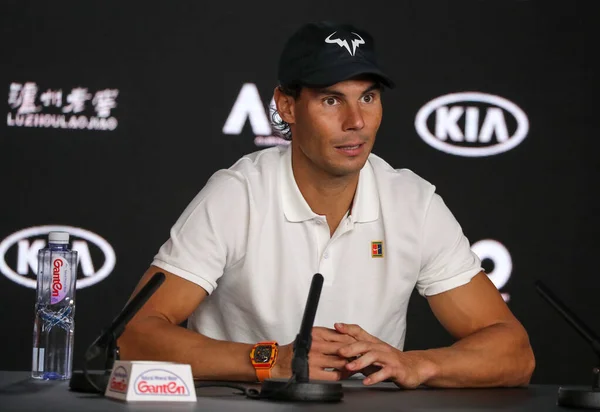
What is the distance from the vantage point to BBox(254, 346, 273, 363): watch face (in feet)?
6.09

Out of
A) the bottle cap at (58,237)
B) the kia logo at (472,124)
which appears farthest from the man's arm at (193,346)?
the kia logo at (472,124)

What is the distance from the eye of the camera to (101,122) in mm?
3270

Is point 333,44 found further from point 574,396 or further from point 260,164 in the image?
point 574,396

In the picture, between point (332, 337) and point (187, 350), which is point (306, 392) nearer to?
point (332, 337)

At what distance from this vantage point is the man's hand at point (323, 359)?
1837 mm

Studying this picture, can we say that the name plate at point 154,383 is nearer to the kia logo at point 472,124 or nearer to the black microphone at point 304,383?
the black microphone at point 304,383

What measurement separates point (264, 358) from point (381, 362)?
206 mm

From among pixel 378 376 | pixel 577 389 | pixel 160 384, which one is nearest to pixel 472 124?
pixel 378 376

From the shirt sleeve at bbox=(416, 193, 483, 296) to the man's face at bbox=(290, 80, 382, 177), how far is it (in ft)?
0.72

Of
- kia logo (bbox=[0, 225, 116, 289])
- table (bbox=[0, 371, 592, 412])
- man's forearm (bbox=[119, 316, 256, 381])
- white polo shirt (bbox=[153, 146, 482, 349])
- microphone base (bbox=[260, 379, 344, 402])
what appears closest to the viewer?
table (bbox=[0, 371, 592, 412])

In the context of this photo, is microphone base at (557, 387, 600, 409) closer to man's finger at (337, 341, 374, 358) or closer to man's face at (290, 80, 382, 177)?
man's finger at (337, 341, 374, 358)

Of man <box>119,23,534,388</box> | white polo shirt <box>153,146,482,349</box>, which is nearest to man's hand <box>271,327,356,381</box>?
man <box>119,23,534,388</box>

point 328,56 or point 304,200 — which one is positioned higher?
point 328,56

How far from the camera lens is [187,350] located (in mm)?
1942
